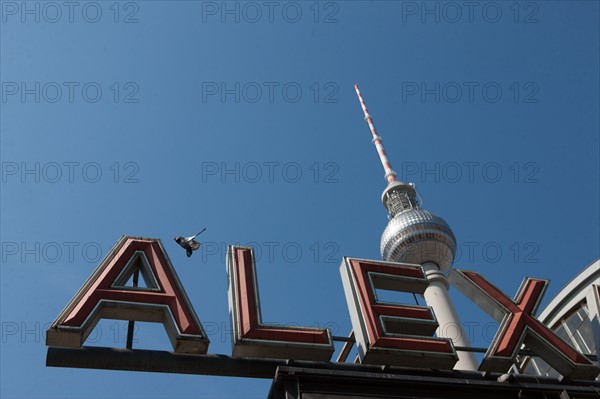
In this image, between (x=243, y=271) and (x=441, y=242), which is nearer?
(x=243, y=271)

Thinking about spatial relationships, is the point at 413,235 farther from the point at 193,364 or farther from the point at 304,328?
the point at 193,364

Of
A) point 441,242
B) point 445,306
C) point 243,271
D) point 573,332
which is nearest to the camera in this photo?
point 243,271

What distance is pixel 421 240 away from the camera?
59656 millimetres

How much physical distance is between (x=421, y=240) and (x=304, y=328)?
1730 inches

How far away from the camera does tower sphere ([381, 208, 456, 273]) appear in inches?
2347

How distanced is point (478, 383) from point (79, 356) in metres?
8.53

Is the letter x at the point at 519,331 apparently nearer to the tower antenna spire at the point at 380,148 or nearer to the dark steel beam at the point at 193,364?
the dark steel beam at the point at 193,364

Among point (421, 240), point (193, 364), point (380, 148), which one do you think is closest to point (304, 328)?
point (193, 364)

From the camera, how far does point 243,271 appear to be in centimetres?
1792

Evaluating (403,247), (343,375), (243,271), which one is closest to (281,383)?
(343,375)

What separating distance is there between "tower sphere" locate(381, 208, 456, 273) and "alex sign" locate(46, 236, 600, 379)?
1577 inches

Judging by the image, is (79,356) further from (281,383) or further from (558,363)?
(558,363)

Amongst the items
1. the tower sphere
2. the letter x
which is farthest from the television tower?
the letter x

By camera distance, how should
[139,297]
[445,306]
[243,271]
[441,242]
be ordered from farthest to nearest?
[441,242], [445,306], [243,271], [139,297]
